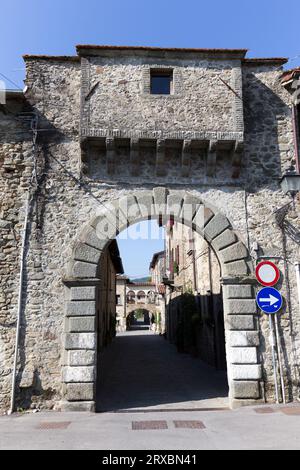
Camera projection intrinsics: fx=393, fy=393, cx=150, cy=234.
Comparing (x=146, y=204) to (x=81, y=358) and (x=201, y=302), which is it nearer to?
(x=81, y=358)

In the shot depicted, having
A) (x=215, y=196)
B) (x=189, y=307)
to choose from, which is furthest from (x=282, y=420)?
(x=189, y=307)

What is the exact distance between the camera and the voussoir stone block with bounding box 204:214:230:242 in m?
7.52

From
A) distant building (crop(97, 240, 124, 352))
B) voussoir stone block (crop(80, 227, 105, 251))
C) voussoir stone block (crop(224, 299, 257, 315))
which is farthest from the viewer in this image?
distant building (crop(97, 240, 124, 352))

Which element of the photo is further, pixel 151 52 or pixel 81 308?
pixel 151 52

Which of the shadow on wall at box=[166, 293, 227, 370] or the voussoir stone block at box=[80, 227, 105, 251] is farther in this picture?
the shadow on wall at box=[166, 293, 227, 370]

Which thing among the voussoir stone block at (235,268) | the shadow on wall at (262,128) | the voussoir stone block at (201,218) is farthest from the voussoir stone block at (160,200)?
the shadow on wall at (262,128)

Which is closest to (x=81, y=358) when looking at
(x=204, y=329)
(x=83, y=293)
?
(x=83, y=293)

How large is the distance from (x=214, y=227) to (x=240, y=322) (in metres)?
1.83

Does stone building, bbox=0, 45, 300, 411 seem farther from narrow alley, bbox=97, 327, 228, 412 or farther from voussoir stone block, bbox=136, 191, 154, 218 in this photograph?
narrow alley, bbox=97, 327, 228, 412

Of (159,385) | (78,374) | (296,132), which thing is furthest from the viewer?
(159,385)

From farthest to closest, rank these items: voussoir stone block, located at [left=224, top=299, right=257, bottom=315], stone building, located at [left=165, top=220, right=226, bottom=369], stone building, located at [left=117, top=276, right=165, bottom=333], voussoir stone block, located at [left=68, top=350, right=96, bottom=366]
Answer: stone building, located at [left=117, top=276, right=165, bottom=333]
stone building, located at [left=165, top=220, right=226, bottom=369]
voussoir stone block, located at [left=224, top=299, right=257, bottom=315]
voussoir stone block, located at [left=68, top=350, right=96, bottom=366]

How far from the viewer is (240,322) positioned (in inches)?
281

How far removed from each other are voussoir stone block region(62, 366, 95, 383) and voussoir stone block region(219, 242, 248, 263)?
3181 mm

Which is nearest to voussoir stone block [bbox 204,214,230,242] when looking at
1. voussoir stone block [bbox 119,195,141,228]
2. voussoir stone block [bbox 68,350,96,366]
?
voussoir stone block [bbox 119,195,141,228]
